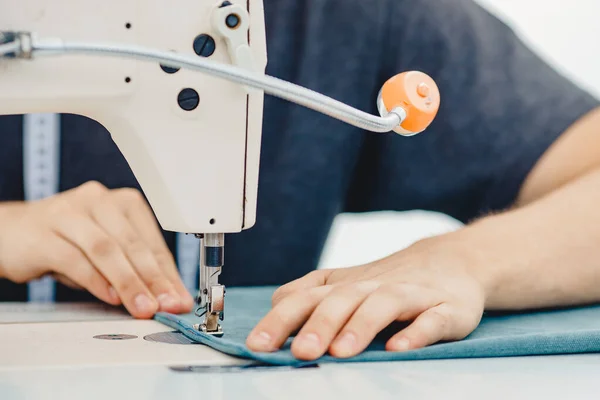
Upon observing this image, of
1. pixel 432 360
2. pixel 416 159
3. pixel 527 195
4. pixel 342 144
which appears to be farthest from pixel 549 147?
pixel 432 360

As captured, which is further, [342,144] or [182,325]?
[342,144]

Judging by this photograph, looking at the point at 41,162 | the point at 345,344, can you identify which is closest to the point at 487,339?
the point at 345,344

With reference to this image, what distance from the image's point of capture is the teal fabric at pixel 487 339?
68 centimetres

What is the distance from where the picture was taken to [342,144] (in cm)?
141

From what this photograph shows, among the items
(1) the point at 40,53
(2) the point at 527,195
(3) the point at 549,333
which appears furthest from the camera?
(2) the point at 527,195

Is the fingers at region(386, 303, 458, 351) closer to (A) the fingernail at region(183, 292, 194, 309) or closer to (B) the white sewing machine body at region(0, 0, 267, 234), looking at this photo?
(B) the white sewing machine body at region(0, 0, 267, 234)

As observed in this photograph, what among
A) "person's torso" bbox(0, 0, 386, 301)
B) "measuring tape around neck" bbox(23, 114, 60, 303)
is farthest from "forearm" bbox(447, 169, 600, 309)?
"measuring tape around neck" bbox(23, 114, 60, 303)

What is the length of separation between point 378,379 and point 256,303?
1.26ft

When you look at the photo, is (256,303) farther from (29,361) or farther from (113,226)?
(29,361)

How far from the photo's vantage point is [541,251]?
3.02 ft

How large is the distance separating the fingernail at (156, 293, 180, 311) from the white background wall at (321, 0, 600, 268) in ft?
4.08

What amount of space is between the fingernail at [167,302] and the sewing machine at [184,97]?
0.16 meters

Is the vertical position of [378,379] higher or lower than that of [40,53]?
lower

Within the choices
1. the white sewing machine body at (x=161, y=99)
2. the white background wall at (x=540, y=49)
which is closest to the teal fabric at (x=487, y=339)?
the white sewing machine body at (x=161, y=99)
